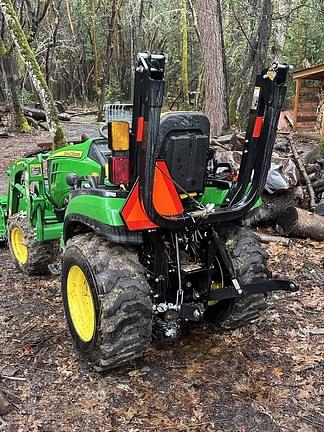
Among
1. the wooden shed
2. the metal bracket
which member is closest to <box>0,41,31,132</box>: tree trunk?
the wooden shed

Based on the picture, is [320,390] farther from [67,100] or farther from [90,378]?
[67,100]

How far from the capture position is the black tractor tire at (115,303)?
3.29m

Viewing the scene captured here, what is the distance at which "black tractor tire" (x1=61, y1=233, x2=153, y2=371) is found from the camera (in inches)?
130

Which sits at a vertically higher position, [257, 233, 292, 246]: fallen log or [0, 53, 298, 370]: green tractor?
[0, 53, 298, 370]: green tractor

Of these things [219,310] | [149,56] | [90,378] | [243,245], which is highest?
[149,56]

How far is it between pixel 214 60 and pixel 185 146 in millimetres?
7878

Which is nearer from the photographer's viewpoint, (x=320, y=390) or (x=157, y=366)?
(x=320, y=390)

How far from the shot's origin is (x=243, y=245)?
3904 millimetres

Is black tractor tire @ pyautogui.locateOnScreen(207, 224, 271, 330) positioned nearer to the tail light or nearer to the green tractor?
the green tractor

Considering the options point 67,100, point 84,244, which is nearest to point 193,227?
point 84,244

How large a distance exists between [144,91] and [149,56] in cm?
20

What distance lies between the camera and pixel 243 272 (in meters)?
3.82

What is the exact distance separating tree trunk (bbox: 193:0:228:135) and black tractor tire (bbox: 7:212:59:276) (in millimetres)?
6182

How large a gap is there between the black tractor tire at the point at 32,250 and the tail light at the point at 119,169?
2.53 metres
